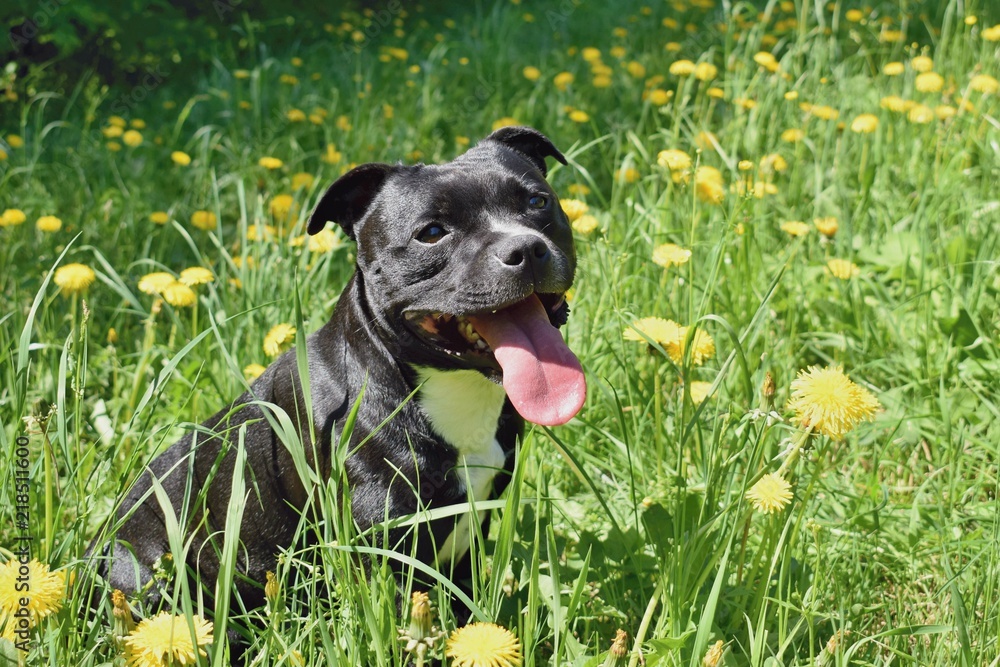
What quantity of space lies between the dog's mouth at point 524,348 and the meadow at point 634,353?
6.8 inches

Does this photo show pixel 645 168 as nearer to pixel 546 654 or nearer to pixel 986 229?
pixel 986 229

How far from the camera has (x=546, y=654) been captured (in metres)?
2.32

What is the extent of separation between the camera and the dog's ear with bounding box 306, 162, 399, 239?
7.97ft

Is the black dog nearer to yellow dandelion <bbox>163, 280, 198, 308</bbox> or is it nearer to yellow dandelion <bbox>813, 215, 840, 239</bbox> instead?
yellow dandelion <bbox>163, 280, 198, 308</bbox>

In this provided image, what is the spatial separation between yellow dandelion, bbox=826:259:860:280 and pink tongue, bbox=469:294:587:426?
1373mm

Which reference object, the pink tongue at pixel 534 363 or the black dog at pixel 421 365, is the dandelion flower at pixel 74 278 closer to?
the black dog at pixel 421 365

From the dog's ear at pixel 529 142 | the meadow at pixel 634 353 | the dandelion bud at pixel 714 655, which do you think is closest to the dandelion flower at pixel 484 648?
the meadow at pixel 634 353

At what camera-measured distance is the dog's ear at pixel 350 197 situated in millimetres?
2430

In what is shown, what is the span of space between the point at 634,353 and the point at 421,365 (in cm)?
100

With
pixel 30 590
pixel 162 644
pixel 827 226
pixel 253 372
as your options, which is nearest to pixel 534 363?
pixel 162 644

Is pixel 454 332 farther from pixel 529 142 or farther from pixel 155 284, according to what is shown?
pixel 155 284

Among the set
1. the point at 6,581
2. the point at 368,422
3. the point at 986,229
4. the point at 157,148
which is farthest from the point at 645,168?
the point at 6,581

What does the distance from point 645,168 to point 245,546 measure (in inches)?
99.3

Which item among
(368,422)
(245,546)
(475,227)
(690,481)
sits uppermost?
(475,227)
